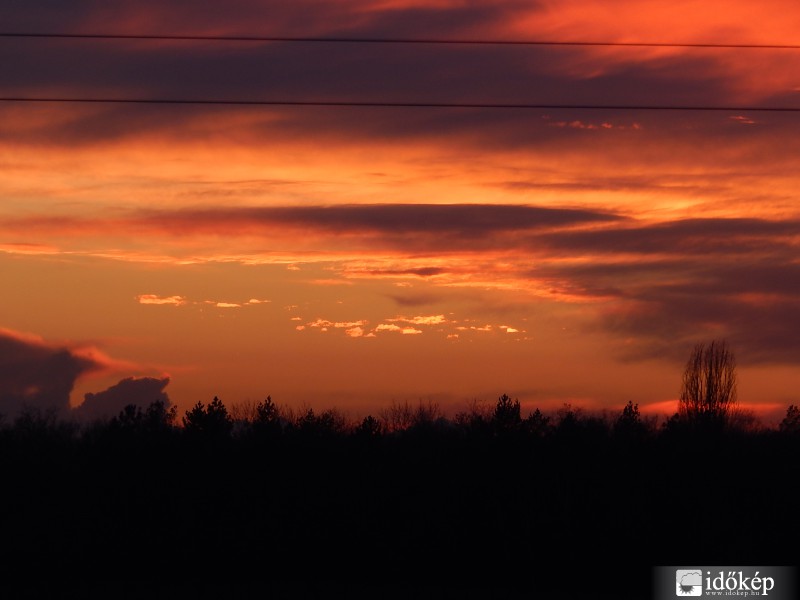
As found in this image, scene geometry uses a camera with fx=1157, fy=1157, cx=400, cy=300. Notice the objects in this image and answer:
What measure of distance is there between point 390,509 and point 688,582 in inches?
552

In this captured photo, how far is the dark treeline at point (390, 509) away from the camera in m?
31.2

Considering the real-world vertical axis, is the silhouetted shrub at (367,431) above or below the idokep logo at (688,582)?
above

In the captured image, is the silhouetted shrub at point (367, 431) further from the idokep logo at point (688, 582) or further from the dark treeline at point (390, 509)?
the idokep logo at point (688, 582)

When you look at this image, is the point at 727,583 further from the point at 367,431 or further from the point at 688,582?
the point at 367,431

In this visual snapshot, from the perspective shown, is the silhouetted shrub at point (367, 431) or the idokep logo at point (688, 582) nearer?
the idokep logo at point (688, 582)

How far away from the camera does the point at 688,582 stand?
73.7ft

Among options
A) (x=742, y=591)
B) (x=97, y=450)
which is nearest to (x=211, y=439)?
(x=97, y=450)

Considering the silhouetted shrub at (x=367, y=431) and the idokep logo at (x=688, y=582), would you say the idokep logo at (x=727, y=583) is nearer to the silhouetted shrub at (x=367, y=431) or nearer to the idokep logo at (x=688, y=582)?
the idokep logo at (x=688, y=582)

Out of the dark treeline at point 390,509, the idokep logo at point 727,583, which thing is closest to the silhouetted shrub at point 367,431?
the dark treeline at point 390,509

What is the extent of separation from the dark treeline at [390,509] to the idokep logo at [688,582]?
12.4 feet

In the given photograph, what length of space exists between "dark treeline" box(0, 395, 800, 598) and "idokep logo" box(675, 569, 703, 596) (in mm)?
3786

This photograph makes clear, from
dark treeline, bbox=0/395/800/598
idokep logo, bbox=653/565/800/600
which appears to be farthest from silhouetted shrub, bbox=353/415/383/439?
idokep logo, bbox=653/565/800/600

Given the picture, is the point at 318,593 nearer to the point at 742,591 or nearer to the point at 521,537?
the point at 742,591

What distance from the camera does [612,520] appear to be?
33.8 meters
